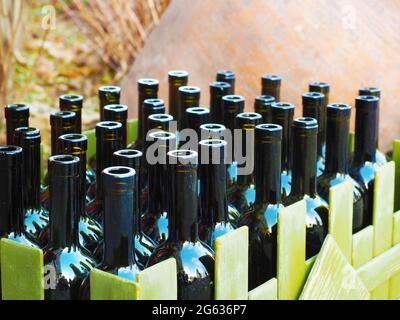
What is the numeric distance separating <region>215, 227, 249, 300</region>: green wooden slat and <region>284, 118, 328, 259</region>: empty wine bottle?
0.25m

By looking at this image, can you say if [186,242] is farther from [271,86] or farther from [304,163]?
[271,86]

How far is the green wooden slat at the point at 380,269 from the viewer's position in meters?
1.47

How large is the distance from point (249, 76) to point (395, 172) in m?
0.47

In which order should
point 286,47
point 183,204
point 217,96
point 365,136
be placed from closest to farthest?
point 183,204
point 365,136
point 217,96
point 286,47

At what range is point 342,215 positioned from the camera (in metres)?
1.40

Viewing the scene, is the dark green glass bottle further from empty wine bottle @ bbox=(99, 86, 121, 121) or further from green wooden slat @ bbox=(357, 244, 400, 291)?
green wooden slat @ bbox=(357, 244, 400, 291)

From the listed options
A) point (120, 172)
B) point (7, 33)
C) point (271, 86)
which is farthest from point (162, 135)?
point (7, 33)

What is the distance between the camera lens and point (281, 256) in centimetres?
127

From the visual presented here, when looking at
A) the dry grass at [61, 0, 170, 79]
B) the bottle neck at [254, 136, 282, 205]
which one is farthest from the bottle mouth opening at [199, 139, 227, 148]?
the dry grass at [61, 0, 170, 79]

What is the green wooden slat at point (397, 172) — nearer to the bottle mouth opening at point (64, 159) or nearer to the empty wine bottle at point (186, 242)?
the empty wine bottle at point (186, 242)

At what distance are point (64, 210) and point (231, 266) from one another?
0.78ft

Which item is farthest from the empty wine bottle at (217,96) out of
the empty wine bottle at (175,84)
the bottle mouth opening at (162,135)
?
the bottle mouth opening at (162,135)

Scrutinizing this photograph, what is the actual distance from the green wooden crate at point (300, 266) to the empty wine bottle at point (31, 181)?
0.16 meters

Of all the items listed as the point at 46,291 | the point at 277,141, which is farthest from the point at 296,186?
the point at 46,291
